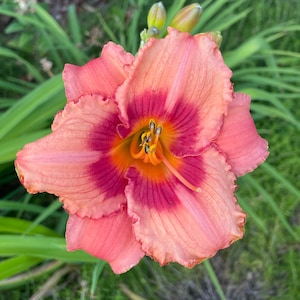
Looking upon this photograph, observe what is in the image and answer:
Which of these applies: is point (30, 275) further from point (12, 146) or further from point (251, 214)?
point (251, 214)

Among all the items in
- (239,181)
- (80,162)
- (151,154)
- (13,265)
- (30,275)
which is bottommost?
(239,181)

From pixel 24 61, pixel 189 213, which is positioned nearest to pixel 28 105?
pixel 24 61

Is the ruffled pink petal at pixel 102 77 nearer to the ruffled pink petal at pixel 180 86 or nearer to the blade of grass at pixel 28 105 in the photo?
the ruffled pink petal at pixel 180 86

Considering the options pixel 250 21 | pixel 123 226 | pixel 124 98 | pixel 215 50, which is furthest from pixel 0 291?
pixel 250 21

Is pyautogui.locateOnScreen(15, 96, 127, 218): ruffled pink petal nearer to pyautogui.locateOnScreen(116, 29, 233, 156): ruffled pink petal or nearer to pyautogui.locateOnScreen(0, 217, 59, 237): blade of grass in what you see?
pyautogui.locateOnScreen(116, 29, 233, 156): ruffled pink petal

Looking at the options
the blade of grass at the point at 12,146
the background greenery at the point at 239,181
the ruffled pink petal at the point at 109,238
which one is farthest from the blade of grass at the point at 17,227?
the ruffled pink petal at the point at 109,238
